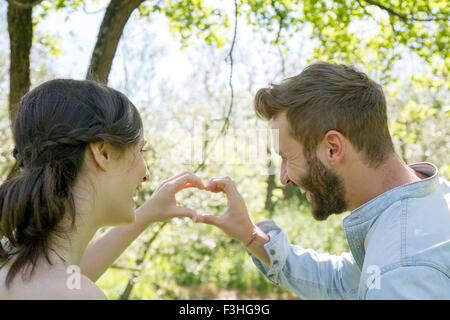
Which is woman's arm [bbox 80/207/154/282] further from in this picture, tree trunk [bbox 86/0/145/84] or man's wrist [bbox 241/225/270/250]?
tree trunk [bbox 86/0/145/84]

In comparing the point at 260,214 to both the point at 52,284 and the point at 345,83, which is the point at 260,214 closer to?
the point at 345,83

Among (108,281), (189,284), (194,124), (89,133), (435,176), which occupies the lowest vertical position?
(189,284)

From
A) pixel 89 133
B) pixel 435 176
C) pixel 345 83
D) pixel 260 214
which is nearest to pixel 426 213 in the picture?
pixel 435 176

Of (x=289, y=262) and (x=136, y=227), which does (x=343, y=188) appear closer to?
(x=289, y=262)

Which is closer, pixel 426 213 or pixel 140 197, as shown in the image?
pixel 426 213

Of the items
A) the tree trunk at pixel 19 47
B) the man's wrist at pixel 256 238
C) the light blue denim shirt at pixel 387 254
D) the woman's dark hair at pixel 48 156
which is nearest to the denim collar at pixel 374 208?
the light blue denim shirt at pixel 387 254

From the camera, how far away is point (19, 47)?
353 cm

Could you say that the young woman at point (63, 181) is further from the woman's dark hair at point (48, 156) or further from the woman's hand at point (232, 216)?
the woman's hand at point (232, 216)

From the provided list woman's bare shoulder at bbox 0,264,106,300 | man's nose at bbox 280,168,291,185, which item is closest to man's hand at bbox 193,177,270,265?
man's nose at bbox 280,168,291,185

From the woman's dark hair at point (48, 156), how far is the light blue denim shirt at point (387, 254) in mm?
920

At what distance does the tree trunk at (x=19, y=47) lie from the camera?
3500 millimetres

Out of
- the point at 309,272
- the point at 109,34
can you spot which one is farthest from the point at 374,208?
the point at 109,34

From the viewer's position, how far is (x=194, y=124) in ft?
32.9

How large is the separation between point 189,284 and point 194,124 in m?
2.65
